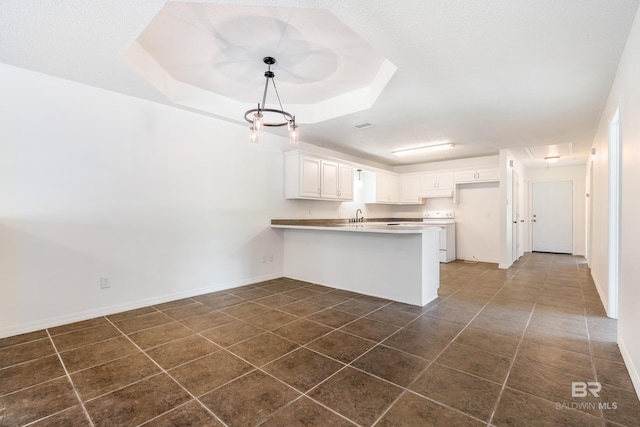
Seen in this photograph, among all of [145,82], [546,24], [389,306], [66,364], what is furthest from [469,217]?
[66,364]

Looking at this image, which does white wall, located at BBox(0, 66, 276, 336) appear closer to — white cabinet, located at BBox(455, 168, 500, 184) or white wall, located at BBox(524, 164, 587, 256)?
white cabinet, located at BBox(455, 168, 500, 184)

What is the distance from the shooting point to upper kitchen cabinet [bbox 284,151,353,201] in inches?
192

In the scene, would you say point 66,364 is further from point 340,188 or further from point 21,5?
point 340,188

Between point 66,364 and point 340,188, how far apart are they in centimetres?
447

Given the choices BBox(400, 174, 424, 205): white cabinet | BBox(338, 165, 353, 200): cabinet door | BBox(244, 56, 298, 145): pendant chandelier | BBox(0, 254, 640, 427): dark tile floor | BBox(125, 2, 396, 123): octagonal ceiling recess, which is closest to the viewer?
BBox(0, 254, 640, 427): dark tile floor

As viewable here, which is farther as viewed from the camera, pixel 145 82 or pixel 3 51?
pixel 145 82

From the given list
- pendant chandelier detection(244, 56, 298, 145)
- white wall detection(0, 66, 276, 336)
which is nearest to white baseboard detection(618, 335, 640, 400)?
pendant chandelier detection(244, 56, 298, 145)

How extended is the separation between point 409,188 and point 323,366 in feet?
19.9

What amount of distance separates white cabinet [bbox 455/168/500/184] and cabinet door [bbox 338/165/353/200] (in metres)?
2.65

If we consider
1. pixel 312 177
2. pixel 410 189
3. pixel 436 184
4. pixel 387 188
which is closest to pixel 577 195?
pixel 436 184

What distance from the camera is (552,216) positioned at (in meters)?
7.99

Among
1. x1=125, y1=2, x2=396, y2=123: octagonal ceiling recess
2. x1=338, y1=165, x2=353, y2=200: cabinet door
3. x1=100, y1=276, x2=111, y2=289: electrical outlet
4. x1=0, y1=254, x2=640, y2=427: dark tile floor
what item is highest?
x1=125, y1=2, x2=396, y2=123: octagonal ceiling recess

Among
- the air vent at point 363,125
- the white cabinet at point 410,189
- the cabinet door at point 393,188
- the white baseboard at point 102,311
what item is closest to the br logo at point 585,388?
the air vent at point 363,125

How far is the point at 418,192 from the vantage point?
24.0 ft
